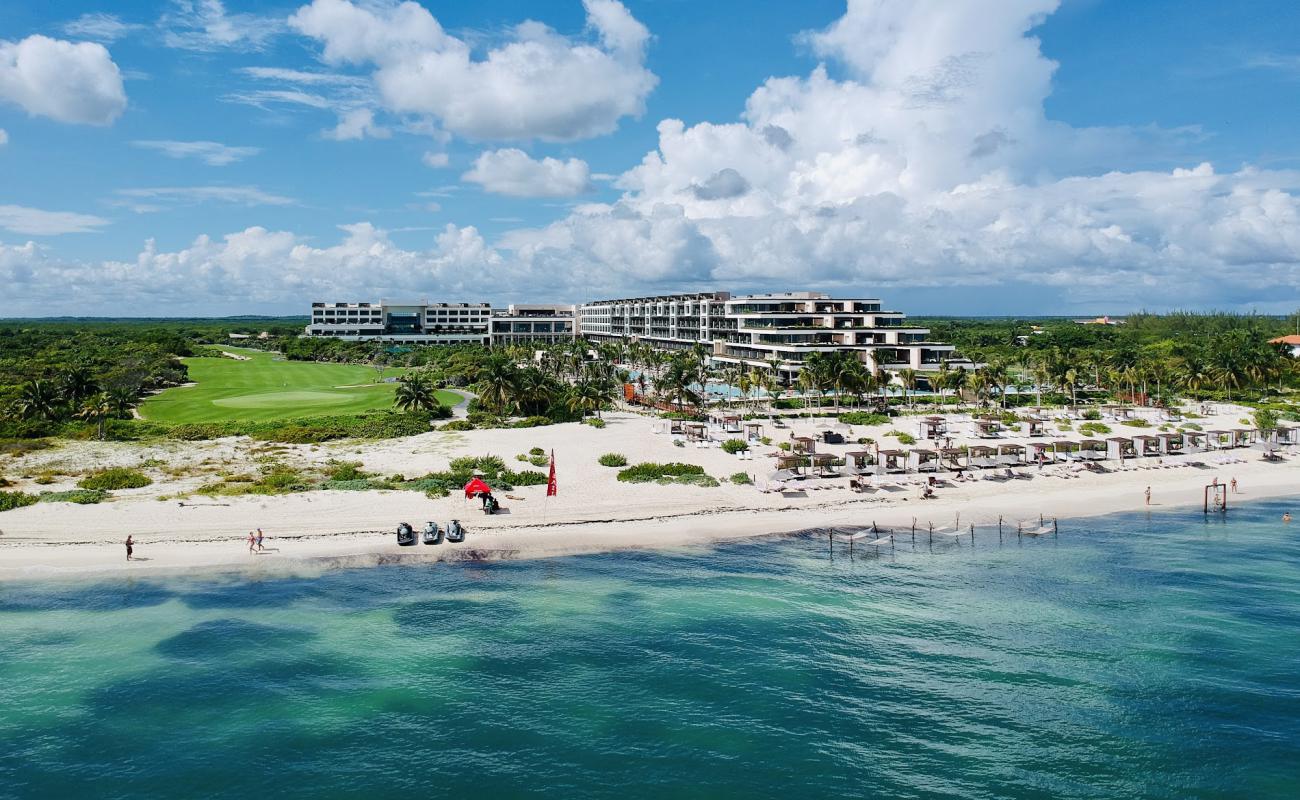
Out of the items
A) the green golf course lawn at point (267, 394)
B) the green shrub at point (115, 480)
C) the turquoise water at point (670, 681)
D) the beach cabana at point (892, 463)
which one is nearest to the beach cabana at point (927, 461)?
the beach cabana at point (892, 463)

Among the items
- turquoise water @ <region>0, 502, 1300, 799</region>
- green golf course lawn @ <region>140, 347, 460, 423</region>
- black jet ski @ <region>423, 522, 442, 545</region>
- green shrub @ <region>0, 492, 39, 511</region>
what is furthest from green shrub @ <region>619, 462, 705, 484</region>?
green golf course lawn @ <region>140, 347, 460, 423</region>

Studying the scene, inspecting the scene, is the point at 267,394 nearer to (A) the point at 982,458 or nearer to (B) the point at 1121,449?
(A) the point at 982,458

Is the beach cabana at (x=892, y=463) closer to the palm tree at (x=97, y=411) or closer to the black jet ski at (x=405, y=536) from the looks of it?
the black jet ski at (x=405, y=536)

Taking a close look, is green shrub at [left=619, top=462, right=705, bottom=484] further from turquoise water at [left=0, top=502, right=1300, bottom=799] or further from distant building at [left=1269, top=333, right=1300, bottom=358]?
distant building at [left=1269, top=333, right=1300, bottom=358]

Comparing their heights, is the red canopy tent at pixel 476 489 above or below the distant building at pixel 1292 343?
below

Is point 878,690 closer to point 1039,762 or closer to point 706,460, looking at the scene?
point 1039,762

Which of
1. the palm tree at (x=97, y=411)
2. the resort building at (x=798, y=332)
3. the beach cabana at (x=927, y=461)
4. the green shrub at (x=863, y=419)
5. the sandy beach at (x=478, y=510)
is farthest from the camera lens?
the resort building at (x=798, y=332)
